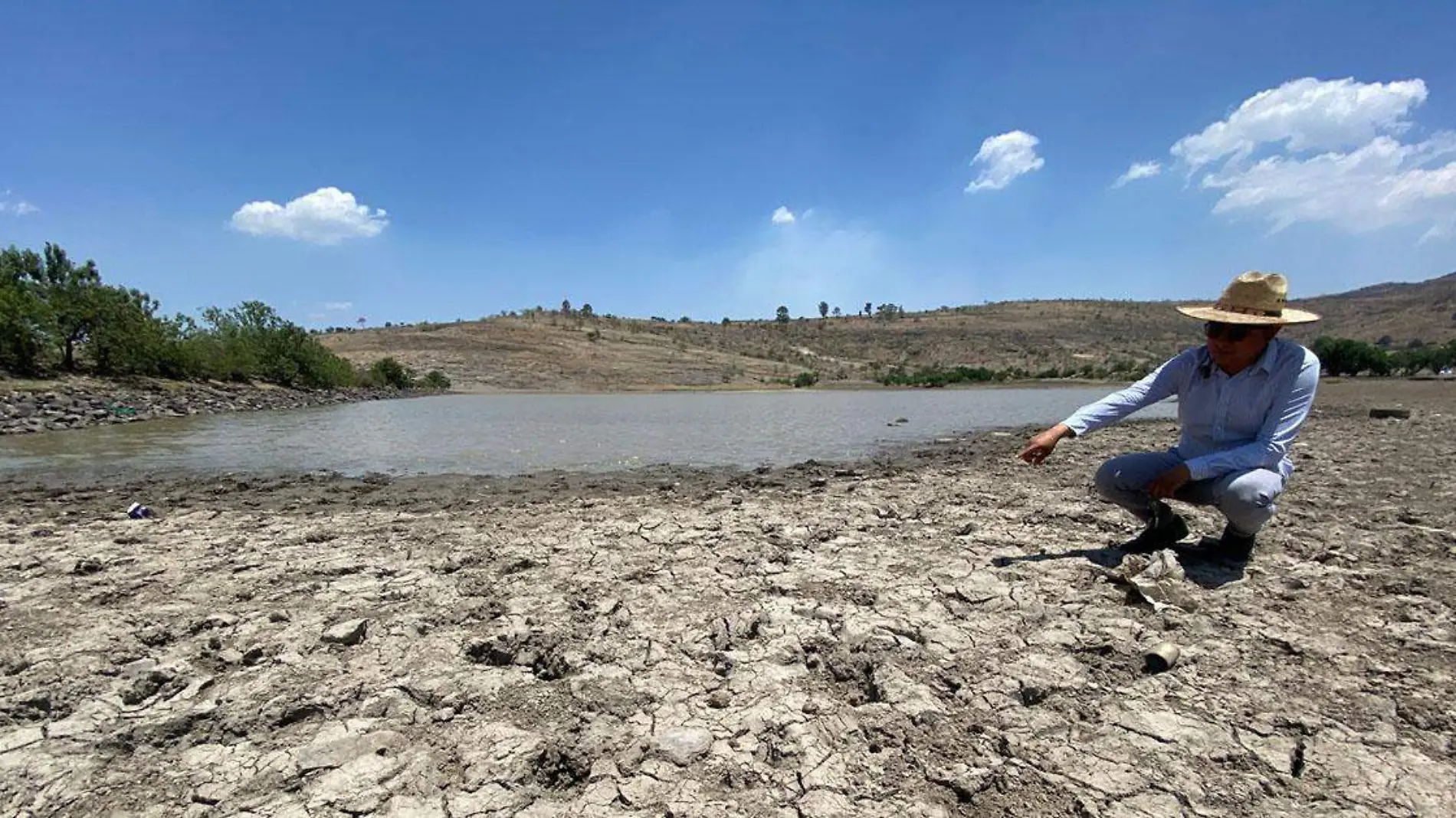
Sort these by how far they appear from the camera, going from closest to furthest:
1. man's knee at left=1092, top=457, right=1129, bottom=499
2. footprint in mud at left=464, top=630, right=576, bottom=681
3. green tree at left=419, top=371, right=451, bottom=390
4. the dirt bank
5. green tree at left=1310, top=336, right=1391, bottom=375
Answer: footprint in mud at left=464, top=630, right=576, bottom=681
man's knee at left=1092, top=457, right=1129, bottom=499
the dirt bank
green tree at left=1310, top=336, right=1391, bottom=375
green tree at left=419, top=371, right=451, bottom=390

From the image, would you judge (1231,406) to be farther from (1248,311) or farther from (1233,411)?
(1248,311)

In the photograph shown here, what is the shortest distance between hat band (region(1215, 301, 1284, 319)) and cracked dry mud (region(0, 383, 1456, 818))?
1.43 m

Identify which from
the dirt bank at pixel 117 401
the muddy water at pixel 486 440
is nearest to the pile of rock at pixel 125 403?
the dirt bank at pixel 117 401

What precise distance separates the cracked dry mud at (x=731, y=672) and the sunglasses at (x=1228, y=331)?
1.31 m

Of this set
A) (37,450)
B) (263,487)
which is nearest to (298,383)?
(37,450)

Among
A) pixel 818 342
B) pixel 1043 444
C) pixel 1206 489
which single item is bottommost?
pixel 1206 489

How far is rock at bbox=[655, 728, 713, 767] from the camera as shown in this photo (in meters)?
2.28

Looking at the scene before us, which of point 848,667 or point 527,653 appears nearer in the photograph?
point 848,667

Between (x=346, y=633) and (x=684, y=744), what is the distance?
1955mm

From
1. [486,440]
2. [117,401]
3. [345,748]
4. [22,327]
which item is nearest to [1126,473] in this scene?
[345,748]

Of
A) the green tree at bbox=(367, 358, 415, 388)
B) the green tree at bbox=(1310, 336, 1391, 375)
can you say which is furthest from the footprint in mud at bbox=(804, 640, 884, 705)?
the green tree at bbox=(367, 358, 415, 388)

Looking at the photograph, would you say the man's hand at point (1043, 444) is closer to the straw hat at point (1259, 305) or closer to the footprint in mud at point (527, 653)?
the straw hat at point (1259, 305)

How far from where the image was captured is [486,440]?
14742 mm

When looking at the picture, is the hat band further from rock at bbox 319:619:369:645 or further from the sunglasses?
rock at bbox 319:619:369:645
